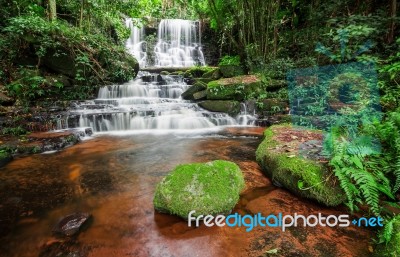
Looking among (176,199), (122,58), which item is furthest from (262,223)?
(122,58)

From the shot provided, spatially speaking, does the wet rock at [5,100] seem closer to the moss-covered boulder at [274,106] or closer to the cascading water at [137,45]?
the moss-covered boulder at [274,106]

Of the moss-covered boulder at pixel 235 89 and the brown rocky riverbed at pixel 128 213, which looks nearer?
the brown rocky riverbed at pixel 128 213

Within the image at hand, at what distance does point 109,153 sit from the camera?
5.45 meters

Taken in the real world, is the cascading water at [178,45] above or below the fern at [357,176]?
above

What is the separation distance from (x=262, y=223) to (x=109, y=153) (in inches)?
151

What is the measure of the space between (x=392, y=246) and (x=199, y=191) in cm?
185

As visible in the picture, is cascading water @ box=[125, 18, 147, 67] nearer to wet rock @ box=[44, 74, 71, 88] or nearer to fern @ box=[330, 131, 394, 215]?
wet rock @ box=[44, 74, 71, 88]

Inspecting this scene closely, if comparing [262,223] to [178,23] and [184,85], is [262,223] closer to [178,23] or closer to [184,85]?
[184,85]

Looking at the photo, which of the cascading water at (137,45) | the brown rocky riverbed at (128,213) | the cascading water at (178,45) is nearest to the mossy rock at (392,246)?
the brown rocky riverbed at (128,213)

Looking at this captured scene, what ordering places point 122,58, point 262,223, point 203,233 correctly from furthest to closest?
point 122,58, point 262,223, point 203,233

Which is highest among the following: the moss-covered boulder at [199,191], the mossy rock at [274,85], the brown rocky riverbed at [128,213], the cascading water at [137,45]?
the cascading water at [137,45]

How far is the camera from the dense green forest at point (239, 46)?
609cm

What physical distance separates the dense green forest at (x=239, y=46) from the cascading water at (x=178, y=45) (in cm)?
442

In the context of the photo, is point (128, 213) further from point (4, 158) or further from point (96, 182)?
point (4, 158)
